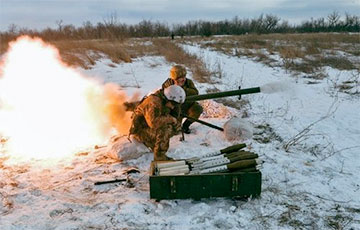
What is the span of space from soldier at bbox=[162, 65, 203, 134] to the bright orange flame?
1.14 meters

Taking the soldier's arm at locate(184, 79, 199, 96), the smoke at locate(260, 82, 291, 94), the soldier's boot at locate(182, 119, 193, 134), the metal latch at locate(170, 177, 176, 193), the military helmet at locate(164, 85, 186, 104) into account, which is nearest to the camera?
the metal latch at locate(170, 177, 176, 193)

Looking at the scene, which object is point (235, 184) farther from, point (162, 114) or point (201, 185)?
point (162, 114)

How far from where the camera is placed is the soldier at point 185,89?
6.46m

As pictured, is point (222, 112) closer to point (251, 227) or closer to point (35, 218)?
point (251, 227)

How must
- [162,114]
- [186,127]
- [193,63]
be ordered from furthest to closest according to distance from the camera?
1. [193,63]
2. [186,127]
3. [162,114]

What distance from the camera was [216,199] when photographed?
177 inches

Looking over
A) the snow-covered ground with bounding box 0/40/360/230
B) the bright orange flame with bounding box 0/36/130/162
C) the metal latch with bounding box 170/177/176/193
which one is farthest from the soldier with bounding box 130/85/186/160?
the bright orange flame with bounding box 0/36/130/162

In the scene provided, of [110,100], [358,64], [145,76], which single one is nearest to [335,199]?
[110,100]

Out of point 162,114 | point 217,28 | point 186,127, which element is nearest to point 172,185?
point 162,114

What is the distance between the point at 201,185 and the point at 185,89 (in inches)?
109

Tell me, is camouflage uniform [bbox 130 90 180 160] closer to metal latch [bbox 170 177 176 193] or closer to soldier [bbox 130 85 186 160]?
soldier [bbox 130 85 186 160]

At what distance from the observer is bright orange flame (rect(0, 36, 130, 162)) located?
6.61m

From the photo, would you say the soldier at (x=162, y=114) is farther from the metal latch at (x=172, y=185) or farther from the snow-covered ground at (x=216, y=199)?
the metal latch at (x=172, y=185)

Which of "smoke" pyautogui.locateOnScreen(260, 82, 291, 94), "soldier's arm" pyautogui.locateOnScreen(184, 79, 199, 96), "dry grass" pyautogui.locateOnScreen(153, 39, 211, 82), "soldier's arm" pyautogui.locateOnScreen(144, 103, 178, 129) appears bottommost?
"dry grass" pyautogui.locateOnScreen(153, 39, 211, 82)
